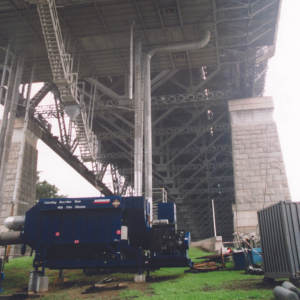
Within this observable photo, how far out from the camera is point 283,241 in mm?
10750

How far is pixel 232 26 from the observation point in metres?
24.7

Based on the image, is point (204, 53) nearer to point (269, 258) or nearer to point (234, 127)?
point (234, 127)

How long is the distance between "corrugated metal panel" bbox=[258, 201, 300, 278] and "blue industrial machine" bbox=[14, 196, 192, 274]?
12.5 ft

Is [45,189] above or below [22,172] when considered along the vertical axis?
above

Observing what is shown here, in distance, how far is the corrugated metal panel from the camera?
10.3 m

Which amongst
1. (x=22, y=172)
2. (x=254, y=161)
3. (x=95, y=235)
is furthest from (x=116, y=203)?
(x=22, y=172)

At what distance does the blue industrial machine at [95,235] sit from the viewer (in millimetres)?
13914

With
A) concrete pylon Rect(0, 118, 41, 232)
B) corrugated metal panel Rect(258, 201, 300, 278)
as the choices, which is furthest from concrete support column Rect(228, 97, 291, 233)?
concrete pylon Rect(0, 118, 41, 232)

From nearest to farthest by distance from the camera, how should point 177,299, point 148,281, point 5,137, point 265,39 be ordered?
point 177,299
point 148,281
point 5,137
point 265,39

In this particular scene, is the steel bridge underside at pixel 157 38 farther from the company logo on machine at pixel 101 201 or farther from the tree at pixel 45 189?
the tree at pixel 45 189

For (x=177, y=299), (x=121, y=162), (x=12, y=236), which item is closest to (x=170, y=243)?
(x=177, y=299)

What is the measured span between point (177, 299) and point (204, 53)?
21.7 metres

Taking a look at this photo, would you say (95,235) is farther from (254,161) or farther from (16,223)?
(254,161)

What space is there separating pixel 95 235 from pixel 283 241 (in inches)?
285
